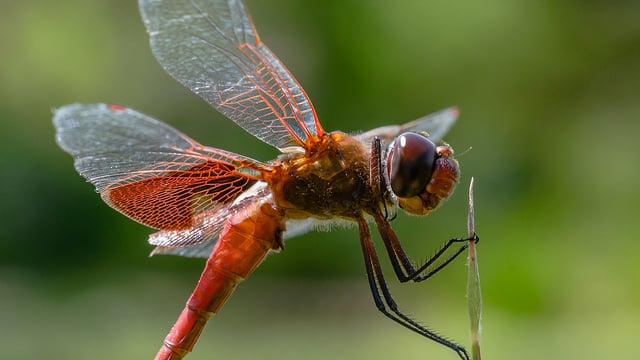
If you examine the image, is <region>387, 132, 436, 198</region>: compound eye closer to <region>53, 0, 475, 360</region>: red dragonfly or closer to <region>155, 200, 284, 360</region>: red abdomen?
<region>53, 0, 475, 360</region>: red dragonfly

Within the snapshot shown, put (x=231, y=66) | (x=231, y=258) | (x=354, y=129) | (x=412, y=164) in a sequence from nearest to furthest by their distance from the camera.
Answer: (x=412, y=164) → (x=231, y=66) → (x=231, y=258) → (x=354, y=129)

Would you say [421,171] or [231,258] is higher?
[421,171]

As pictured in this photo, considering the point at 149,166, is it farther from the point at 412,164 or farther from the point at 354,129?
the point at 354,129

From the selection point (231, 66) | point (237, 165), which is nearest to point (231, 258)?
point (237, 165)

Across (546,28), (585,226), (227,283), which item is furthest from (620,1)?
(227,283)

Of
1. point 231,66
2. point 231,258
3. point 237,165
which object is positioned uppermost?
point 231,66

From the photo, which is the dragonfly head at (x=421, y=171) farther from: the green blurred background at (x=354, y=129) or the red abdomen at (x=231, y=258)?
the green blurred background at (x=354, y=129)

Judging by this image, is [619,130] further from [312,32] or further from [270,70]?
[270,70]

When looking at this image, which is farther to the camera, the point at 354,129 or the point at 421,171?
the point at 354,129
